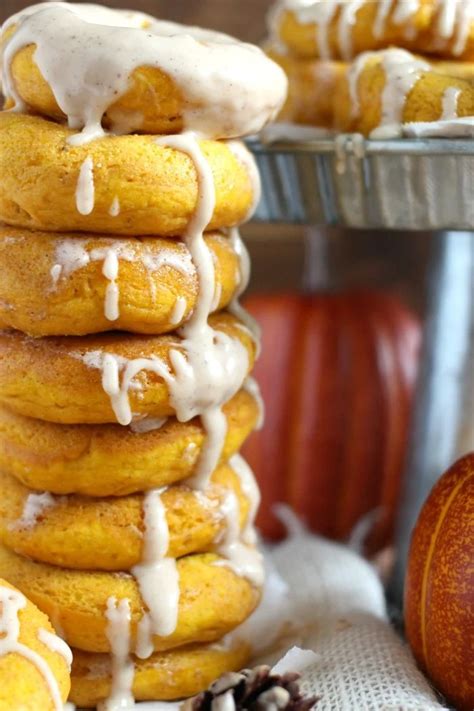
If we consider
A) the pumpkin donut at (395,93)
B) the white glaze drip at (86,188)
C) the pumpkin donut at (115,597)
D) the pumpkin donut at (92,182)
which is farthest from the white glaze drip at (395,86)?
the pumpkin donut at (115,597)

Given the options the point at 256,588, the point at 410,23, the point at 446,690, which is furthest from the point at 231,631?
the point at 410,23

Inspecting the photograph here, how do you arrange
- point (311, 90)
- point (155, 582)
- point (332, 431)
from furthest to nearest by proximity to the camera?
point (332, 431)
point (311, 90)
point (155, 582)

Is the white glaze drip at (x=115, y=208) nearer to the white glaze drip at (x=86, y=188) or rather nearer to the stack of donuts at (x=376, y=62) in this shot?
the white glaze drip at (x=86, y=188)

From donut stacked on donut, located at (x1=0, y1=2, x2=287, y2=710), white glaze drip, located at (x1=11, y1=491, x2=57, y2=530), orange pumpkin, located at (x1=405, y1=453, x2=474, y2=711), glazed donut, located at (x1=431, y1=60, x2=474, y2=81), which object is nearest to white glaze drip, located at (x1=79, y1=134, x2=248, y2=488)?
donut stacked on donut, located at (x1=0, y1=2, x2=287, y2=710)

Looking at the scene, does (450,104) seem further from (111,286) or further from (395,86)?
(111,286)

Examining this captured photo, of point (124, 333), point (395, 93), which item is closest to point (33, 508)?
point (124, 333)

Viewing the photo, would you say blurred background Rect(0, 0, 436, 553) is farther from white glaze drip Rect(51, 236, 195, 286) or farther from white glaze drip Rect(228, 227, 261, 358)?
white glaze drip Rect(51, 236, 195, 286)

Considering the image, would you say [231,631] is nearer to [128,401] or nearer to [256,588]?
[256,588]
